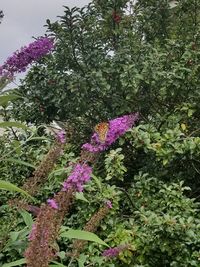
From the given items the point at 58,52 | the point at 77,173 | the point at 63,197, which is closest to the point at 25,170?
the point at 58,52

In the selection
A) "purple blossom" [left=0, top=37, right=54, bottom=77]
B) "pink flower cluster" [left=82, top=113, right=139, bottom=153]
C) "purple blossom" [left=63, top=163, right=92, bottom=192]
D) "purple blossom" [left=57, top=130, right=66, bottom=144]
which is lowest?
"purple blossom" [left=63, top=163, right=92, bottom=192]

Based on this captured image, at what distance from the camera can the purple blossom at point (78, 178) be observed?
A: 160 centimetres

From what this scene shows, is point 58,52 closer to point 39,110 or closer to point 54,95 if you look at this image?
point 54,95

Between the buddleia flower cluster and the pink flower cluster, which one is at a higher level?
the pink flower cluster

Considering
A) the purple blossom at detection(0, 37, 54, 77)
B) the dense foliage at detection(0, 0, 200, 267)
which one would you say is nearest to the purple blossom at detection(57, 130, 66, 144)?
the dense foliage at detection(0, 0, 200, 267)

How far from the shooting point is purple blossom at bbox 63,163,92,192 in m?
1.60

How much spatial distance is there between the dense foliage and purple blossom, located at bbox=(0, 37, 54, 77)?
203 millimetres

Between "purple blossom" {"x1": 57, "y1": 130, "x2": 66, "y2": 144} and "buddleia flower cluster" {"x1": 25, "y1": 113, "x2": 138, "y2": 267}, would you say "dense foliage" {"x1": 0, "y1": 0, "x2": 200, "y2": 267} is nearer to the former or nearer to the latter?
"purple blossom" {"x1": 57, "y1": 130, "x2": 66, "y2": 144}

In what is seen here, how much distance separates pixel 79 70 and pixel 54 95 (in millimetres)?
342

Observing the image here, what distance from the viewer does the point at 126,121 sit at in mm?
2902

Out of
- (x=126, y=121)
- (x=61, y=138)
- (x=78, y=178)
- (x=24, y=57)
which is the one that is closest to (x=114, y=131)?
(x=126, y=121)

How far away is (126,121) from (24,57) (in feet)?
4.06

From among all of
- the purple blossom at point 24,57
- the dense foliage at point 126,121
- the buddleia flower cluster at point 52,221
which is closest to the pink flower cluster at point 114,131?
the dense foliage at point 126,121

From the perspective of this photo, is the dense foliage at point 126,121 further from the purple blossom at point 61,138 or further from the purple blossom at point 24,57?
the purple blossom at point 61,138
